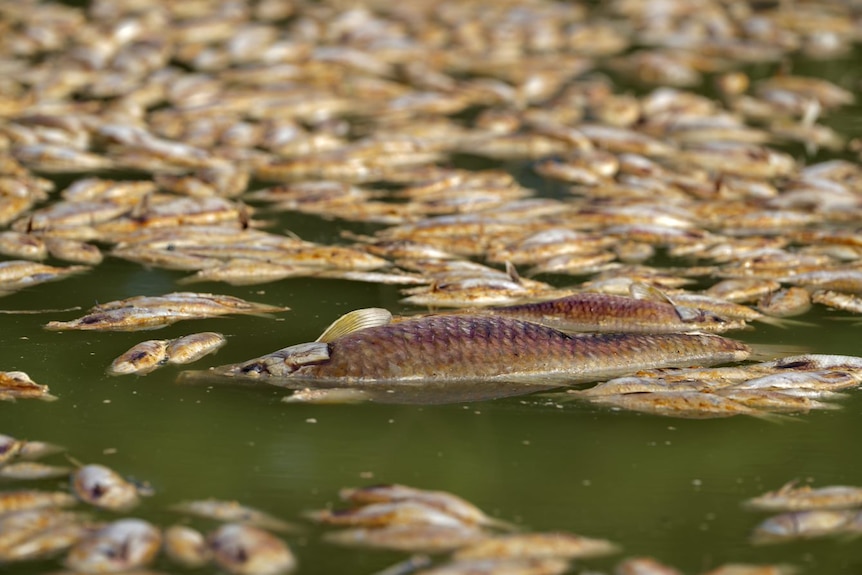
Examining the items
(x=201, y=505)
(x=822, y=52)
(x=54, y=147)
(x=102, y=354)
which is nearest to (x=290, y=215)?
(x=54, y=147)

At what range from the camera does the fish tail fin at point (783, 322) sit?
6748 millimetres

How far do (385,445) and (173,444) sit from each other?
0.77m

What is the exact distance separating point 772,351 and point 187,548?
305 centimetres

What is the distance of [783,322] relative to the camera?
6.78 m

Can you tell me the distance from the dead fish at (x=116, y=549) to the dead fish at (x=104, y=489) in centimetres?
27

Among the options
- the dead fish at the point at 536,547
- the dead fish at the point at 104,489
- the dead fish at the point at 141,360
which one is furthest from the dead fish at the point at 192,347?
the dead fish at the point at 536,547

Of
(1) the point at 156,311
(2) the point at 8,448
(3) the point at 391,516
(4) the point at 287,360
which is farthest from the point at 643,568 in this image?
(1) the point at 156,311

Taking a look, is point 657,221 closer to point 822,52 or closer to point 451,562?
point 451,562

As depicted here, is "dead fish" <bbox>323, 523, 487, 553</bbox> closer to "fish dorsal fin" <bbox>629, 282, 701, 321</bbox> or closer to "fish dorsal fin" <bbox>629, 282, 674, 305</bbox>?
"fish dorsal fin" <bbox>629, 282, 701, 321</bbox>

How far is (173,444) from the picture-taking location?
5152 mm

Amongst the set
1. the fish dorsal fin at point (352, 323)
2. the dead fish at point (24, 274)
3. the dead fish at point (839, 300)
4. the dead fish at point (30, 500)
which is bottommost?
the dead fish at point (24, 274)

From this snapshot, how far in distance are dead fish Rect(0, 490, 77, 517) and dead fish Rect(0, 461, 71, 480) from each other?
20cm

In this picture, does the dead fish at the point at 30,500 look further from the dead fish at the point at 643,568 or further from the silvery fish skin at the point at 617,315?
the silvery fish skin at the point at 617,315

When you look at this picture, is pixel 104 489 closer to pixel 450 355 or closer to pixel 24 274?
pixel 450 355
